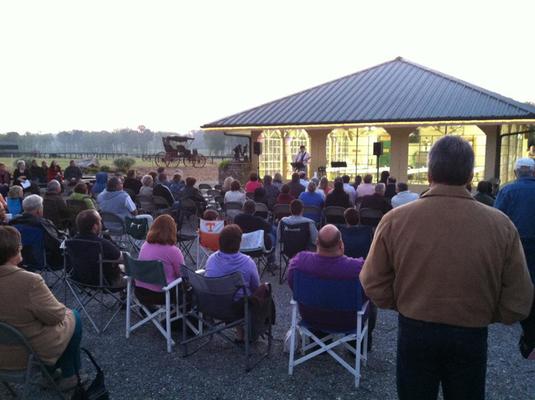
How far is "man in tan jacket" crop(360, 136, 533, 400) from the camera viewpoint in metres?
1.84

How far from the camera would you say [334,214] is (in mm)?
7262

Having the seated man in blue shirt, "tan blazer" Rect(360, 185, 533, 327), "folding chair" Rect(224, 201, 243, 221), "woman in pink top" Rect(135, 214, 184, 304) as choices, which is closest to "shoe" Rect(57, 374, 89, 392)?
"woman in pink top" Rect(135, 214, 184, 304)

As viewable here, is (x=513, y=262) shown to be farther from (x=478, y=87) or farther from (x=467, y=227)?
(x=478, y=87)

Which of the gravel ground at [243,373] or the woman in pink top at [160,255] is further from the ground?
the woman in pink top at [160,255]

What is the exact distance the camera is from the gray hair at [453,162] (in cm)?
192

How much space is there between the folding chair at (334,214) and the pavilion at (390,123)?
7.77m

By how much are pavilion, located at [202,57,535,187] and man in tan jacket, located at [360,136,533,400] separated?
1248 cm

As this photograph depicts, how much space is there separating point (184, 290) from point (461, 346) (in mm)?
2598

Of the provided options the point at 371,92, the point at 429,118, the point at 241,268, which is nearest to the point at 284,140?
the point at 371,92

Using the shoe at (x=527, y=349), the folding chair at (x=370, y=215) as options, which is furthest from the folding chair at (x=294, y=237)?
the shoe at (x=527, y=349)

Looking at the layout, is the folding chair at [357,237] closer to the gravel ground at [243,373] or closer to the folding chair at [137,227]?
the gravel ground at [243,373]

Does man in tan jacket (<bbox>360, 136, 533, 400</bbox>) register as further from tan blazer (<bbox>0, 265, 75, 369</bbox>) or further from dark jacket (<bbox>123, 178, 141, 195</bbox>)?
dark jacket (<bbox>123, 178, 141, 195</bbox>)

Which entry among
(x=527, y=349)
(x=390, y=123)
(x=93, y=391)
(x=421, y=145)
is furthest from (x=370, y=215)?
(x=421, y=145)

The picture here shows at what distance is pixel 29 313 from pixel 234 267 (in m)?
1.64
